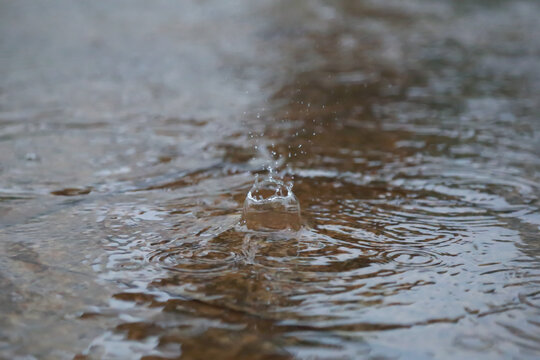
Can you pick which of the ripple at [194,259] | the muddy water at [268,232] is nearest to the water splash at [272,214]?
the muddy water at [268,232]

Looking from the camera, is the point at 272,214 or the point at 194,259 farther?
the point at 272,214

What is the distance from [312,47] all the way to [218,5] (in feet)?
12.8

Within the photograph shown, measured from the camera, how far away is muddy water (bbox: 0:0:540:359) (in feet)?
4.81

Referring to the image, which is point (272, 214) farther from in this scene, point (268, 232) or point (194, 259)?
point (194, 259)

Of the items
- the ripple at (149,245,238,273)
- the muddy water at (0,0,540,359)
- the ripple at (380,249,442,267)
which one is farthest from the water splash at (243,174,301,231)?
the ripple at (380,249,442,267)

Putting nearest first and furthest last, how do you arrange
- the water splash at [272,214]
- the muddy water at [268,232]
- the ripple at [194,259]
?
the muddy water at [268,232] < the ripple at [194,259] < the water splash at [272,214]

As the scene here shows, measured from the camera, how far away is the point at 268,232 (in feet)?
6.70

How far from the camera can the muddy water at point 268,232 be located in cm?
147

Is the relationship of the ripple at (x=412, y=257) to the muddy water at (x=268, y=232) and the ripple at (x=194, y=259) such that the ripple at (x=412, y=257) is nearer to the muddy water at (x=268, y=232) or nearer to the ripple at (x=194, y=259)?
the muddy water at (x=268, y=232)

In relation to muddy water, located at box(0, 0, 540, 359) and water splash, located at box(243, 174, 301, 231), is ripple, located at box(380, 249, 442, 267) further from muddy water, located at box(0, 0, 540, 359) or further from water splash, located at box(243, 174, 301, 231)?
water splash, located at box(243, 174, 301, 231)

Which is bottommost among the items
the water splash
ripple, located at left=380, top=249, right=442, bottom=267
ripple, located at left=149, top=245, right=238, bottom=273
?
ripple, located at left=380, top=249, right=442, bottom=267

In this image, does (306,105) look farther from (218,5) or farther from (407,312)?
(218,5)

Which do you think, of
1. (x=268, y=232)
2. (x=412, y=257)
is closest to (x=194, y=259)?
(x=268, y=232)

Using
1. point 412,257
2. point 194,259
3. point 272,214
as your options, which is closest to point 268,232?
point 272,214
